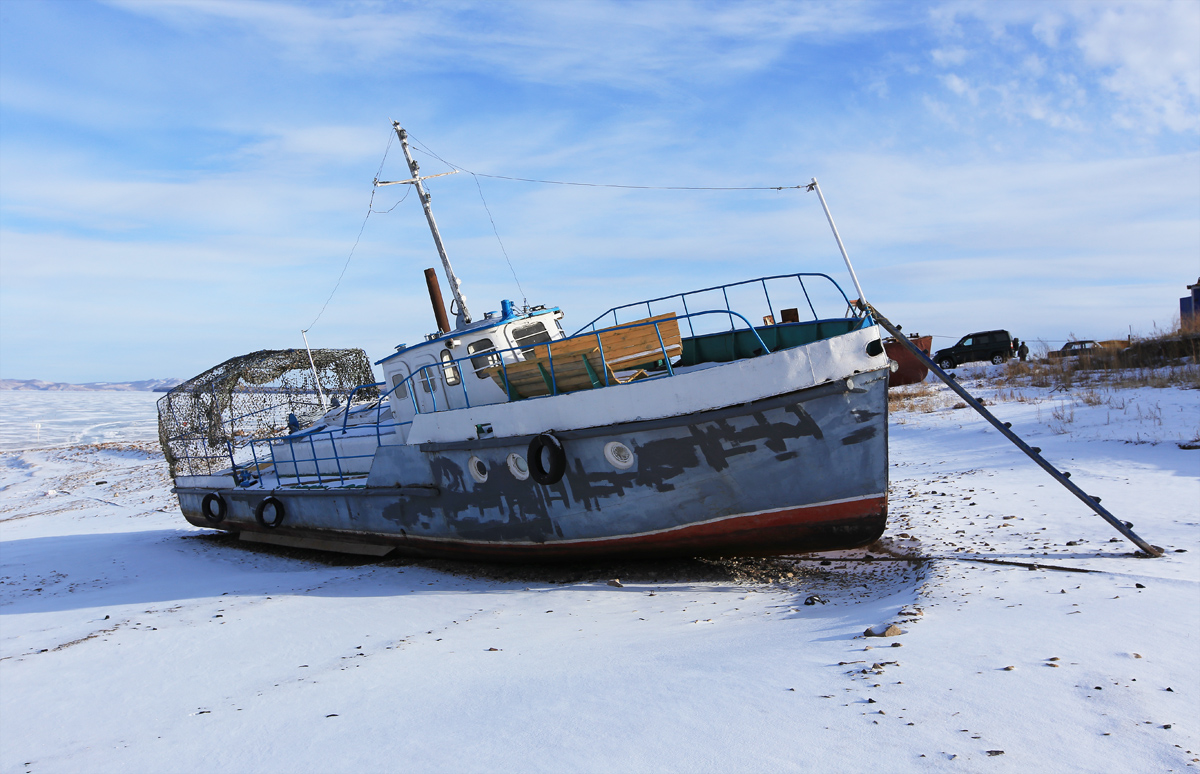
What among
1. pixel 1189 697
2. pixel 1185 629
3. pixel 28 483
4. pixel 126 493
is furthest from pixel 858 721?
pixel 28 483

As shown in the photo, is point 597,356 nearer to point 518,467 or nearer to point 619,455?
point 619,455

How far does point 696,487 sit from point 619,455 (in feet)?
3.03

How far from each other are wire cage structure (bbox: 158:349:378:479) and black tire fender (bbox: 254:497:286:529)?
359cm

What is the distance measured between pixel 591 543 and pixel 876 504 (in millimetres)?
3119

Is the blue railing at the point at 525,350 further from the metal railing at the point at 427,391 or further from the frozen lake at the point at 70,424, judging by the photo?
the frozen lake at the point at 70,424

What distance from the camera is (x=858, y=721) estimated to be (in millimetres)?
3174

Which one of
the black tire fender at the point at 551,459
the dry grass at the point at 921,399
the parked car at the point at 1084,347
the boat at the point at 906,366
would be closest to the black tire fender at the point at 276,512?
the black tire fender at the point at 551,459

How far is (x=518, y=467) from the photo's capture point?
8422 millimetres

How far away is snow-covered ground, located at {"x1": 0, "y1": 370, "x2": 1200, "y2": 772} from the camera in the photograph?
A: 314 centimetres

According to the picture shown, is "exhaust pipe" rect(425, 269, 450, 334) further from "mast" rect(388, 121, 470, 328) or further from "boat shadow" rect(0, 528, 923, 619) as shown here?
"boat shadow" rect(0, 528, 923, 619)

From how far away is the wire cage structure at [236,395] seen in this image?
Result: 53.0 ft

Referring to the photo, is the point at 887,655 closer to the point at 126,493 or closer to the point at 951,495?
the point at 951,495

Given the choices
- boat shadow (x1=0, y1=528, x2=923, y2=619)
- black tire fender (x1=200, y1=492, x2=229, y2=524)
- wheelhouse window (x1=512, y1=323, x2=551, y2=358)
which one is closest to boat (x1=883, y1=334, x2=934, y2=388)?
boat shadow (x1=0, y1=528, x2=923, y2=619)

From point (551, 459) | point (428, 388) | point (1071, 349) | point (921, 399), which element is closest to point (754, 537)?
point (551, 459)
